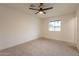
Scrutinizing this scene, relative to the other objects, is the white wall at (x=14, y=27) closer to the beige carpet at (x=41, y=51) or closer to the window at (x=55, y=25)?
the beige carpet at (x=41, y=51)

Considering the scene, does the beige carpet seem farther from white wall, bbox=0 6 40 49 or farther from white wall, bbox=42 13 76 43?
white wall, bbox=42 13 76 43

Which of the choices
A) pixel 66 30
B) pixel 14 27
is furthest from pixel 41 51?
pixel 66 30

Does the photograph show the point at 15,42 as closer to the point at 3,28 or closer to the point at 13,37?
the point at 13,37

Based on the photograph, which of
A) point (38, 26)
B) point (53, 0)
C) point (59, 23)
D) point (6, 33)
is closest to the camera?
point (53, 0)

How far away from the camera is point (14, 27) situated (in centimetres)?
479

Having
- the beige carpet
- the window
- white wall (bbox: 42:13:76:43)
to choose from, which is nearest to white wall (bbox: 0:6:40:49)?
the beige carpet

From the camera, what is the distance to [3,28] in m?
4.02

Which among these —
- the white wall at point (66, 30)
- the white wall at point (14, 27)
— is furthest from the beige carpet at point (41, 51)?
the white wall at point (66, 30)

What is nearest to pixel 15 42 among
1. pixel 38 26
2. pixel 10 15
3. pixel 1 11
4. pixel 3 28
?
pixel 3 28

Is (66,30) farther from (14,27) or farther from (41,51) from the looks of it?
(14,27)

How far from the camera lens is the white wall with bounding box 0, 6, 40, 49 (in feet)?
13.2

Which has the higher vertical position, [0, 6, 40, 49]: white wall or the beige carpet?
[0, 6, 40, 49]: white wall

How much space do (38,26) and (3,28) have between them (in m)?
4.15

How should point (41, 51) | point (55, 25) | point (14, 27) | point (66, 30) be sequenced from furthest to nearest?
1. point (55, 25)
2. point (66, 30)
3. point (14, 27)
4. point (41, 51)
